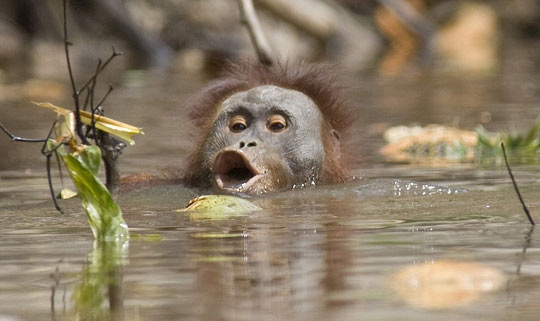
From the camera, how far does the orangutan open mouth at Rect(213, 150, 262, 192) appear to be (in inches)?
286

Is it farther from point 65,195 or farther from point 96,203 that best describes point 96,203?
point 65,195

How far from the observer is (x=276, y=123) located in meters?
7.79

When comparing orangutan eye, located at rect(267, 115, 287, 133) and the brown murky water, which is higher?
orangutan eye, located at rect(267, 115, 287, 133)

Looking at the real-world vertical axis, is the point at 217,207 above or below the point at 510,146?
below

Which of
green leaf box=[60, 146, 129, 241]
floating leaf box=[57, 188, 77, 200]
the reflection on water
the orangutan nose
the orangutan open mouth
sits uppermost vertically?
the orangutan nose

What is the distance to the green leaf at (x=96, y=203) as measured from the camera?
5.00 meters

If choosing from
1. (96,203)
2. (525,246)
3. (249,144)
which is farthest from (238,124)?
(525,246)

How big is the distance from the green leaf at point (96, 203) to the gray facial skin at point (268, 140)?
7.64 ft

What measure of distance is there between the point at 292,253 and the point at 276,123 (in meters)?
3.42

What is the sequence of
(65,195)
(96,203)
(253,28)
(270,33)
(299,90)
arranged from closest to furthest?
→ (96,203), (65,195), (299,90), (253,28), (270,33)

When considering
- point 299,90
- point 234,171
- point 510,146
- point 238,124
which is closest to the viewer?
point 234,171

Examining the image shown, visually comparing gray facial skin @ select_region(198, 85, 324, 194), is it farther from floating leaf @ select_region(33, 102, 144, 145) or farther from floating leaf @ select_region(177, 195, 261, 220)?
floating leaf @ select_region(33, 102, 144, 145)

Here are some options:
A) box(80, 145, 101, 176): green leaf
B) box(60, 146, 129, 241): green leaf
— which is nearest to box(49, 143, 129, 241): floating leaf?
box(60, 146, 129, 241): green leaf

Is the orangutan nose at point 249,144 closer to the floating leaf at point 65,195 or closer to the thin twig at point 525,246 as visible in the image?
the floating leaf at point 65,195
